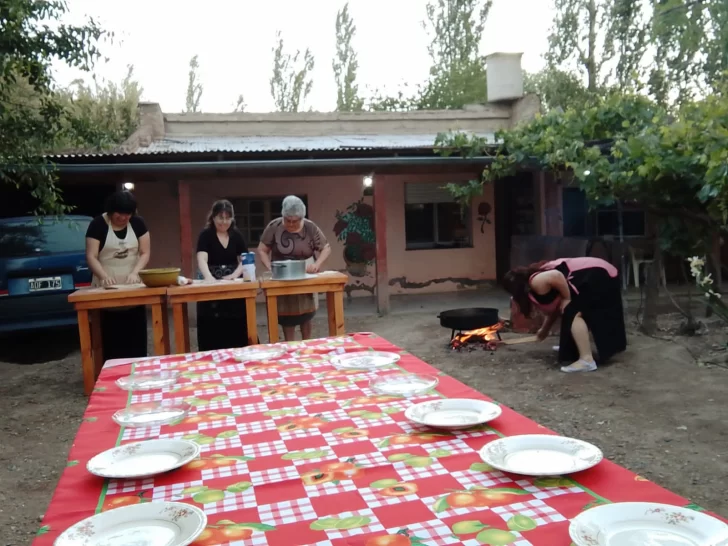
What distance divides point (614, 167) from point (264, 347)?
16.5 feet

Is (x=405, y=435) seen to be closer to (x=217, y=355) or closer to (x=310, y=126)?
(x=217, y=355)

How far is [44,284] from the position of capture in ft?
23.4

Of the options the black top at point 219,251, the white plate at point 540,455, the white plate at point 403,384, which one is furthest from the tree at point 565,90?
the white plate at point 540,455

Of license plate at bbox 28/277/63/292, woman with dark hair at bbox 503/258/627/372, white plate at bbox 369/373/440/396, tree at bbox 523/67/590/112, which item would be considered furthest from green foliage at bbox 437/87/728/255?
tree at bbox 523/67/590/112

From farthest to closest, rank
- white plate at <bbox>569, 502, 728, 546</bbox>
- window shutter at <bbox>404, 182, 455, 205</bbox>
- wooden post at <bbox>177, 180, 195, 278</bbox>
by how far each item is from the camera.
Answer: window shutter at <bbox>404, 182, 455, 205</bbox>
wooden post at <bbox>177, 180, 195, 278</bbox>
white plate at <bbox>569, 502, 728, 546</bbox>

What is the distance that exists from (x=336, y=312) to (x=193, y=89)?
30142mm

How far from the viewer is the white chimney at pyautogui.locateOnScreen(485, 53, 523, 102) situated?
1440 centimetres

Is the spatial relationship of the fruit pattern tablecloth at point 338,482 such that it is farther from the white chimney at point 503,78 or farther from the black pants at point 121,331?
the white chimney at point 503,78

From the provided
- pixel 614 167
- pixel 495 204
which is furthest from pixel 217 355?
pixel 495 204

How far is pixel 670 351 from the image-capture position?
6520 millimetres

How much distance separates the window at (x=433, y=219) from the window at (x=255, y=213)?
205 centimetres

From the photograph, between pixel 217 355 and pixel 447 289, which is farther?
pixel 447 289

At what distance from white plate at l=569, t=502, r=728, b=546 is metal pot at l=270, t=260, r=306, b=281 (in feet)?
13.3

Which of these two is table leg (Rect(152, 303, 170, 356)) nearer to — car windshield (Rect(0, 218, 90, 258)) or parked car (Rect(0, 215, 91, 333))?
parked car (Rect(0, 215, 91, 333))
